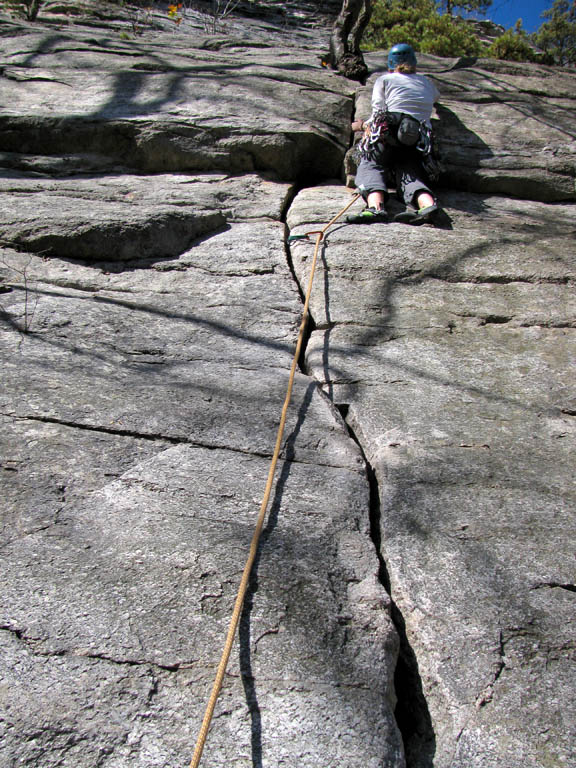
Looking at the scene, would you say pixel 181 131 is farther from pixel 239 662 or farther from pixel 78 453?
pixel 239 662

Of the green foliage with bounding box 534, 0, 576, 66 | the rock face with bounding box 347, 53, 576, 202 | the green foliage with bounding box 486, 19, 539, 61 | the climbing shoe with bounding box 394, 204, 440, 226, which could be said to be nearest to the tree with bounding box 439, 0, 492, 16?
the green foliage with bounding box 534, 0, 576, 66

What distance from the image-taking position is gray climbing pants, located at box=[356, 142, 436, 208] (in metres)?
3.78

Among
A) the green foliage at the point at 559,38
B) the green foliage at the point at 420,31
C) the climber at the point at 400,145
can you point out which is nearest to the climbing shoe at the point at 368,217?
the climber at the point at 400,145

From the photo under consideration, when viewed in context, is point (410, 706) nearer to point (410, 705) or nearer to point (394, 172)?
point (410, 705)

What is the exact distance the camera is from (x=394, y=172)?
4059 millimetres

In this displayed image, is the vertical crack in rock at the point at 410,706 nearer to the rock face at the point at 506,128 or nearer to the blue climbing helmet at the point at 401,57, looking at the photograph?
the rock face at the point at 506,128

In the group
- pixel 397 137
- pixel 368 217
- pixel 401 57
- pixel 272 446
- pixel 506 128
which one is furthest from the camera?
pixel 506 128

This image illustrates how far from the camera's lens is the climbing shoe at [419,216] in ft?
11.5

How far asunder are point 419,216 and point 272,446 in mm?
2188

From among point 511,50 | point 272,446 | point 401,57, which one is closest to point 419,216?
point 401,57

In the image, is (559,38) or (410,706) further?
(559,38)

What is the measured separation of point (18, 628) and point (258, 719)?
0.56 m

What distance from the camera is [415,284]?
3.03 meters

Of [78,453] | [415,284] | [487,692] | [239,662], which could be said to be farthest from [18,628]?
[415,284]
